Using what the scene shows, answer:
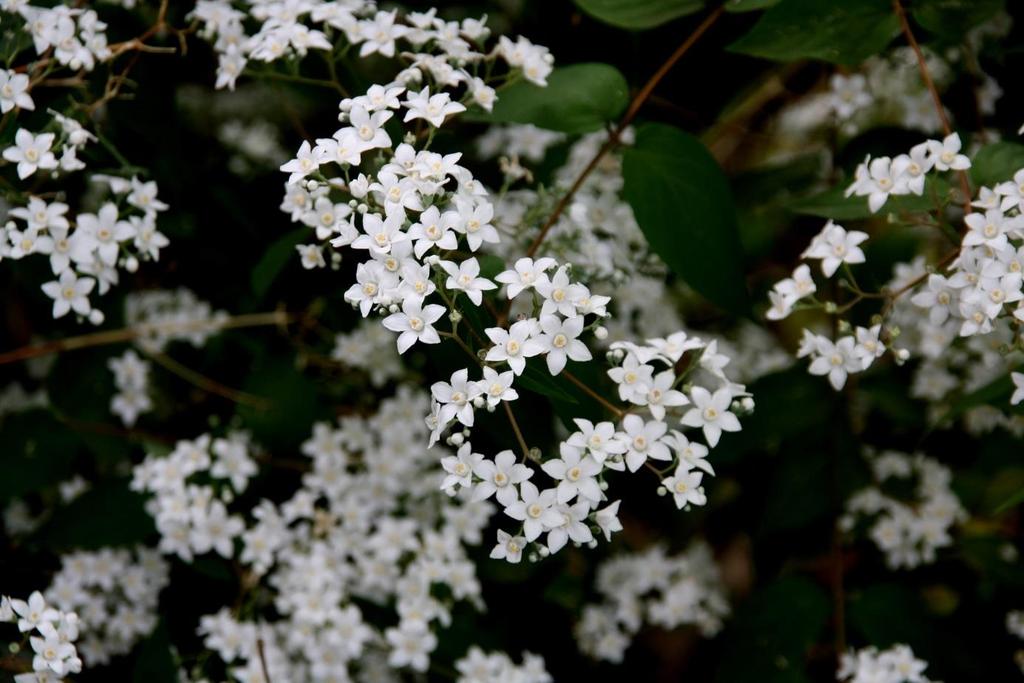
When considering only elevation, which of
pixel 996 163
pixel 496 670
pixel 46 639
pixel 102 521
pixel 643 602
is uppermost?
pixel 996 163

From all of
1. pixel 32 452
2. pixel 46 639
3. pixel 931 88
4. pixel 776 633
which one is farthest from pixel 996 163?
pixel 32 452

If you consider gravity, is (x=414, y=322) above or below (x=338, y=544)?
above

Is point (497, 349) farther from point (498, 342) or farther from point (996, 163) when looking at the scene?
point (996, 163)

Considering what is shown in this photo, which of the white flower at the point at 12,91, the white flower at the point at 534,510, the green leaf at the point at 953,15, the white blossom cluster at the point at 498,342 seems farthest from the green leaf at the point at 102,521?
the green leaf at the point at 953,15

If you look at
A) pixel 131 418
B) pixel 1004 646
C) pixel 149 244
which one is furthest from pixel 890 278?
pixel 131 418

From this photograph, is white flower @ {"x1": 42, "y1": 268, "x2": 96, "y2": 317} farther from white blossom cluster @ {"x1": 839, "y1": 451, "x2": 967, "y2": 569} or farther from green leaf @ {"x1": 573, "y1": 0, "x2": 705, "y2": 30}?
white blossom cluster @ {"x1": 839, "y1": 451, "x2": 967, "y2": 569}

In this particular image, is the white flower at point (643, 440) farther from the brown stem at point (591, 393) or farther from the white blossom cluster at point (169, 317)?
the white blossom cluster at point (169, 317)
